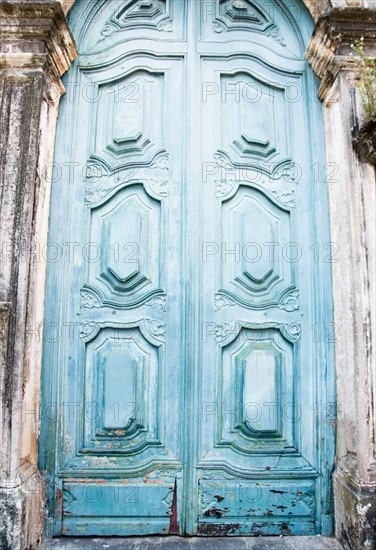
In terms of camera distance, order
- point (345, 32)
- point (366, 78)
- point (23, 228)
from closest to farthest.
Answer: point (23, 228), point (366, 78), point (345, 32)

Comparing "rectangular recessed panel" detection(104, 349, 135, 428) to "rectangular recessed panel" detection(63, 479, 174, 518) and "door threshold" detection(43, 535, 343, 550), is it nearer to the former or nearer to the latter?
"rectangular recessed panel" detection(63, 479, 174, 518)

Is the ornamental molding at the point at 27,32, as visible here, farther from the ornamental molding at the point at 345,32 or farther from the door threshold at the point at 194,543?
the door threshold at the point at 194,543

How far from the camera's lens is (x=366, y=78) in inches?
108

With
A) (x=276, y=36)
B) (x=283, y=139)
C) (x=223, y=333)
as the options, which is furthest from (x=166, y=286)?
(x=276, y=36)

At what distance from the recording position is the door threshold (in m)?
2.58

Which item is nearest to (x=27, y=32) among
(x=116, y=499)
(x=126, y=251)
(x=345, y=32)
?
(x=126, y=251)

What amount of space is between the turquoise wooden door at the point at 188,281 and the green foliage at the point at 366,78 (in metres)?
0.33

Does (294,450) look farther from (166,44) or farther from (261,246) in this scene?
(166,44)

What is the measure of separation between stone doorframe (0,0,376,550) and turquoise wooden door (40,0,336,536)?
0.11 meters

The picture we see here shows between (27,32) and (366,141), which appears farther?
(27,32)

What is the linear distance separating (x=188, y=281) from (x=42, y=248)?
80cm

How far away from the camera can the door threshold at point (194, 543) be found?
8.48 feet

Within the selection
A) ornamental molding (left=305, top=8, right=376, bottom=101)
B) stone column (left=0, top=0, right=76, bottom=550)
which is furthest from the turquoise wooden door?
ornamental molding (left=305, top=8, right=376, bottom=101)

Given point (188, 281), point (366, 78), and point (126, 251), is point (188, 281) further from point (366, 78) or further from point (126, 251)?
point (366, 78)
